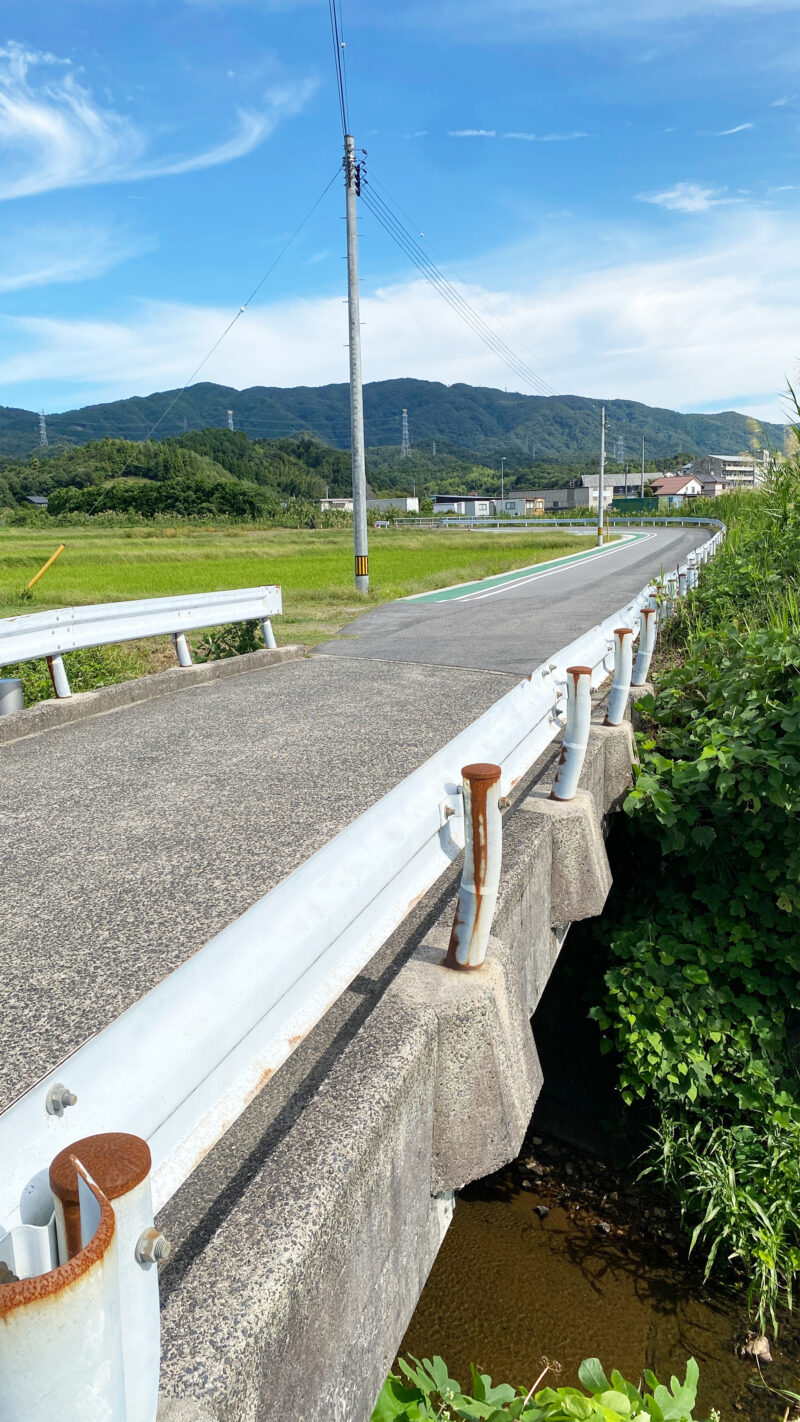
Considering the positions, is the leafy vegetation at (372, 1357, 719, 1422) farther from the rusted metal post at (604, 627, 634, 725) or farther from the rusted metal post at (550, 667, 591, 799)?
the rusted metal post at (604, 627, 634, 725)

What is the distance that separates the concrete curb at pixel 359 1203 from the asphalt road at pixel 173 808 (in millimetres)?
908

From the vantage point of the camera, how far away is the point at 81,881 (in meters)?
3.74

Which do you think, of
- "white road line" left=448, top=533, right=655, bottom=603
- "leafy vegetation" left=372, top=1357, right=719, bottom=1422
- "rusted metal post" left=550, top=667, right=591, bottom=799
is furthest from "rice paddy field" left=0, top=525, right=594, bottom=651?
"leafy vegetation" left=372, top=1357, right=719, bottom=1422

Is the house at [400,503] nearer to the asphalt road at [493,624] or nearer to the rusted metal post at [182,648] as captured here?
the asphalt road at [493,624]

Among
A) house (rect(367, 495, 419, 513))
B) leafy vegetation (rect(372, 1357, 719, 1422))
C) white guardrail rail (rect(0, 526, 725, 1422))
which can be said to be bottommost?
house (rect(367, 495, 419, 513))

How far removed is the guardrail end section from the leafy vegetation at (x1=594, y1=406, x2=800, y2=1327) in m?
4.10

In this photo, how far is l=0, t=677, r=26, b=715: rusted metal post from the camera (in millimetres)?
6477

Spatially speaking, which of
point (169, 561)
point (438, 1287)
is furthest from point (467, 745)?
point (169, 561)

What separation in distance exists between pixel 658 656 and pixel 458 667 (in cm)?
192

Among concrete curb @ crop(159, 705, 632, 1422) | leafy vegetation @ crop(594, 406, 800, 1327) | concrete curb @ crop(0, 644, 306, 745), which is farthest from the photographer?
concrete curb @ crop(0, 644, 306, 745)

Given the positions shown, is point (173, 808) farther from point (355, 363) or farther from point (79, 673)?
point (355, 363)

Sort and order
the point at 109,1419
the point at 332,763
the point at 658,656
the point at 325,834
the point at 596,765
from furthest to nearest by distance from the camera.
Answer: the point at 658,656
the point at 332,763
the point at 596,765
the point at 325,834
the point at 109,1419

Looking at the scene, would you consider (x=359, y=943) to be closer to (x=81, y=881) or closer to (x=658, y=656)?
(x=81, y=881)

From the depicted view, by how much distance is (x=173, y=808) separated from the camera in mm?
4586
